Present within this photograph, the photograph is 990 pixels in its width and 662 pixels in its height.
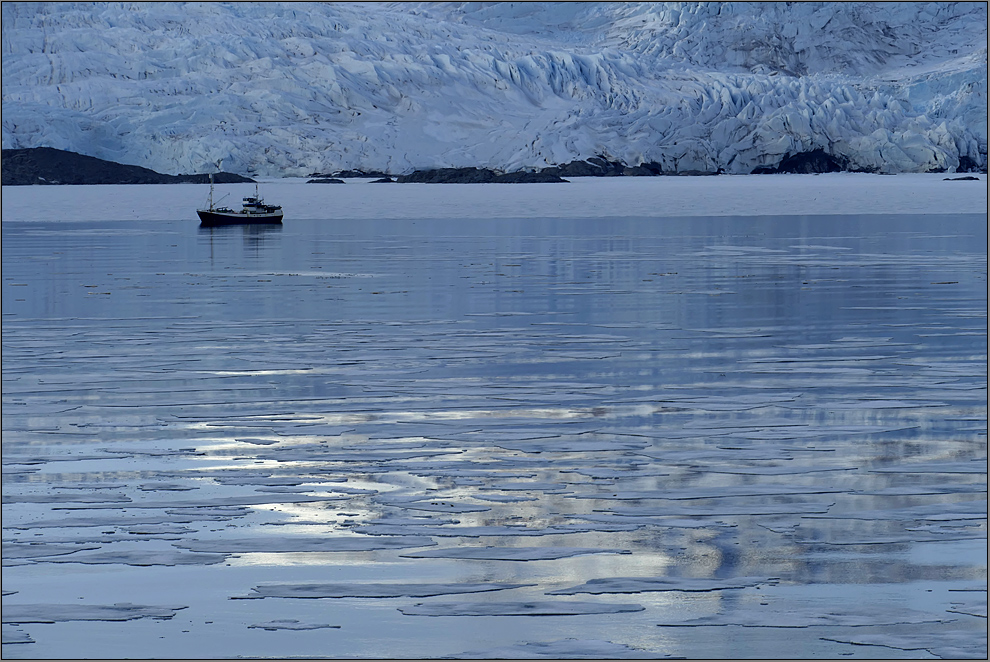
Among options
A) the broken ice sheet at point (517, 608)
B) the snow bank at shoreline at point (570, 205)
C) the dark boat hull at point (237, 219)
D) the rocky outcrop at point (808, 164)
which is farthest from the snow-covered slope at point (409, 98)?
the broken ice sheet at point (517, 608)

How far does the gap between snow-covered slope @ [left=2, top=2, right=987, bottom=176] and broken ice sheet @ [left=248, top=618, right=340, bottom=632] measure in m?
83.8

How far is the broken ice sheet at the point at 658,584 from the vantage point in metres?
4.92

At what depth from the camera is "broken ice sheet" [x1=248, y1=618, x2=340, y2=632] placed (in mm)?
4539

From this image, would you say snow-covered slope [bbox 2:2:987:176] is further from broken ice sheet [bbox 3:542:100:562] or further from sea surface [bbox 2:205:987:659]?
broken ice sheet [bbox 3:542:100:562]

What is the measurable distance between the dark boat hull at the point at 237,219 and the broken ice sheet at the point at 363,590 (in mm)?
36387

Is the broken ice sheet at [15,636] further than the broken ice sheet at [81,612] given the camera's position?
No

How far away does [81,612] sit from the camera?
471cm

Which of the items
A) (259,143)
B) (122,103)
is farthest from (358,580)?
(122,103)

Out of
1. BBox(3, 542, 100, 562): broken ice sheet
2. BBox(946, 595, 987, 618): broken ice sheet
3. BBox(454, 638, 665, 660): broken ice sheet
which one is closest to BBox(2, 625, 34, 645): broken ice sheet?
BBox(3, 542, 100, 562): broken ice sheet

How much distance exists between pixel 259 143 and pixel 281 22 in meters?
21.7

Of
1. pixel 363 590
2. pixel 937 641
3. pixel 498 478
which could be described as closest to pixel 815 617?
pixel 937 641

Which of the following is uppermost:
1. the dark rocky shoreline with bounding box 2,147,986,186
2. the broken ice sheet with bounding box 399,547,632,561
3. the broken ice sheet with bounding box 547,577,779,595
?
the dark rocky shoreline with bounding box 2,147,986,186

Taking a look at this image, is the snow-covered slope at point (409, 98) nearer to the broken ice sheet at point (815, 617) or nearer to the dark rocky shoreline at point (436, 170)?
the dark rocky shoreline at point (436, 170)

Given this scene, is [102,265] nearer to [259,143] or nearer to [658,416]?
[658,416]
